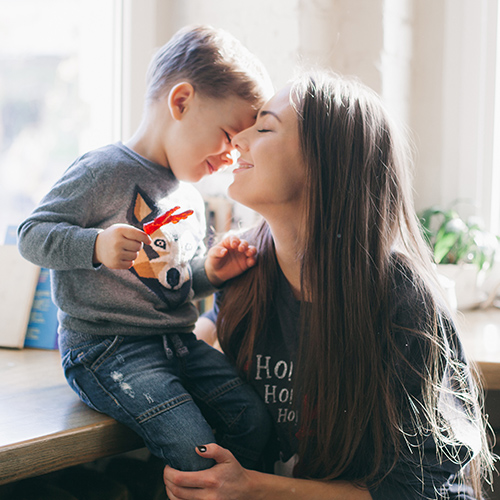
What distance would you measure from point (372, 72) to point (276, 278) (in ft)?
2.87

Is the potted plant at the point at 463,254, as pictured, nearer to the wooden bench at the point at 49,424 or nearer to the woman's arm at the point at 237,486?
the wooden bench at the point at 49,424

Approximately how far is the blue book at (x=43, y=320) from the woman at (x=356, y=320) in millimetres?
687

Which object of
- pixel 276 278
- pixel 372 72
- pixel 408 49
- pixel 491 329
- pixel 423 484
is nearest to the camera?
pixel 423 484

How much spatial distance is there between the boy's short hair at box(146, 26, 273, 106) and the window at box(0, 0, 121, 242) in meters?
0.71

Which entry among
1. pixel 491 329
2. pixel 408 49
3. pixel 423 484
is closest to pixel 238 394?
pixel 423 484

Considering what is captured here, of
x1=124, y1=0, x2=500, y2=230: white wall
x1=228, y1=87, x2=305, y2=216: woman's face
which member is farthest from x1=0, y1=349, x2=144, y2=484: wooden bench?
x1=124, y1=0, x2=500, y2=230: white wall

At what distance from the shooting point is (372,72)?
168 cm

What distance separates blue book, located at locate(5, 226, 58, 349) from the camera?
1.45 meters

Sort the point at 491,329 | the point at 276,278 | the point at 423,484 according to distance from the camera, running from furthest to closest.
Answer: the point at 491,329, the point at 276,278, the point at 423,484

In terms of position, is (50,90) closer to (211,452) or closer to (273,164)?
(273,164)

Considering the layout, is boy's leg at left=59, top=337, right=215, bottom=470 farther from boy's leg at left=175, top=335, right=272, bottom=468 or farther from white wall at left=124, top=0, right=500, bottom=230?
white wall at left=124, top=0, right=500, bottom=230

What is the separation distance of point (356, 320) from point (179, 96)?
0.59 meters

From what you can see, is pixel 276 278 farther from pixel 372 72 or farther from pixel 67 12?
pixel 67 12

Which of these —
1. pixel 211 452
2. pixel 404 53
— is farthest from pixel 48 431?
pixel 404 53
